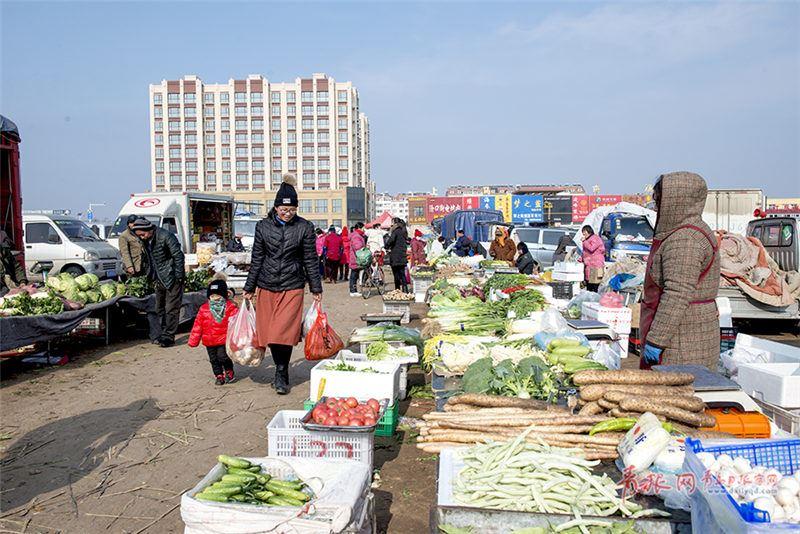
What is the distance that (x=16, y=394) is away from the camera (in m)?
6.84

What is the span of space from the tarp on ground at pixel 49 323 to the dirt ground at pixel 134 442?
509 mm

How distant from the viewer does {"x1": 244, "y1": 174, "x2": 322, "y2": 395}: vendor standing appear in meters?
6.32

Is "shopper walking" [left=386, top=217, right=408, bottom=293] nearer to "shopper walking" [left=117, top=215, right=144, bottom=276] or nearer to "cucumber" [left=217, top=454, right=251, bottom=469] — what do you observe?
"shopper walking" [left=117, top=215, right=144, bottom=276]

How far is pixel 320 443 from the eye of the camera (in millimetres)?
4031

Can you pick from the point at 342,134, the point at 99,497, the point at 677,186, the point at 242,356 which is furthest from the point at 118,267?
the point at 342,134

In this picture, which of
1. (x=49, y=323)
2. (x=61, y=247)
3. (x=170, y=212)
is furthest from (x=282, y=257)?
(x=170, y=212)

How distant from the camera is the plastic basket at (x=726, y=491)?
2035 mm

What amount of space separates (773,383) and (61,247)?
18.3 metres

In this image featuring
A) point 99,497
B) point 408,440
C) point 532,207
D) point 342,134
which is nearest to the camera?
point 99,497

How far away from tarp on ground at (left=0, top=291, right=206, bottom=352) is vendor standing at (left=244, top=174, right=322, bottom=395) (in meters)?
3.15

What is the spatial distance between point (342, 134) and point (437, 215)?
68543 mm

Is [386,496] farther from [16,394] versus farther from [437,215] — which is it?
[437,215]

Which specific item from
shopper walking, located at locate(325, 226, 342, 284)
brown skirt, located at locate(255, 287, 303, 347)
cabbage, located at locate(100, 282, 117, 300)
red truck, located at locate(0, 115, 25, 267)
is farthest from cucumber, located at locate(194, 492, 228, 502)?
shopper walking, located at locate(325, 226, 342, 284)

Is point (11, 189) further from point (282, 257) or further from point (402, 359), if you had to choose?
point (402, 359)
